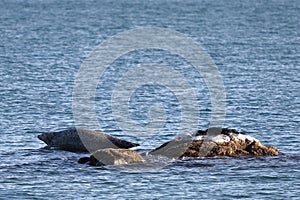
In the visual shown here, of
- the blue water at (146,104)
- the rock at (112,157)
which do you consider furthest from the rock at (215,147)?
the rock at (112,157)

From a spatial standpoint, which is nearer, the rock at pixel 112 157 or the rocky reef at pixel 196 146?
the rock at pixel 112 157

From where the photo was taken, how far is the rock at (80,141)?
42.4 metres

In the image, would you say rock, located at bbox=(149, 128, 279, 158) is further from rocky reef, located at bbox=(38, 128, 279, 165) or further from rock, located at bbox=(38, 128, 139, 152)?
rock, located at bbox=(38, 128, 139, 152)

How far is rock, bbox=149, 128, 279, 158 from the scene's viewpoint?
40969 mm

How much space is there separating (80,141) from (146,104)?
1691 centimetres

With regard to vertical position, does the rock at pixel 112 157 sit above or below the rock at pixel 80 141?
below

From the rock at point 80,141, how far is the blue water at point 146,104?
72cm

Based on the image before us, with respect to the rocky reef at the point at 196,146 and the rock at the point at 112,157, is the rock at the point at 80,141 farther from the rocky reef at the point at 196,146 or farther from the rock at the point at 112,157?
the rock at the point at 112,157

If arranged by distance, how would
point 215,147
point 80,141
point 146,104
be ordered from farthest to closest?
point 146,104 → point 80,141 → point 215,147

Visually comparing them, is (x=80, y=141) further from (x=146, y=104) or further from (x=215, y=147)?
(x=146, y=104)

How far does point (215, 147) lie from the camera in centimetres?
4103

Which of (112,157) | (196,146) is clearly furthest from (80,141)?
(196,146)

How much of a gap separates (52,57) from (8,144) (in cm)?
4162

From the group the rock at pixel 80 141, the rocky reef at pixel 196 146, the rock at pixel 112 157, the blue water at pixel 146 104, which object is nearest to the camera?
the blue water at pixel 146 104
